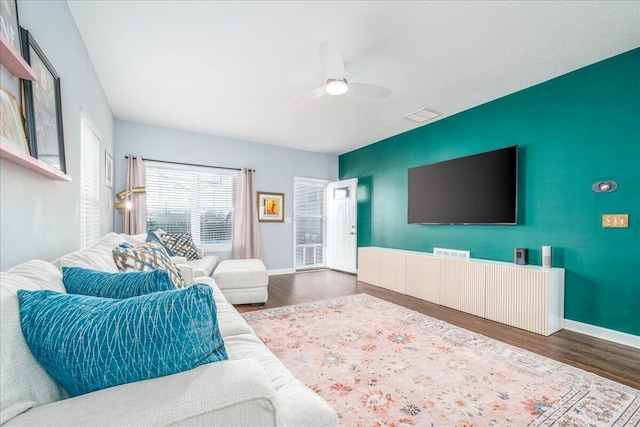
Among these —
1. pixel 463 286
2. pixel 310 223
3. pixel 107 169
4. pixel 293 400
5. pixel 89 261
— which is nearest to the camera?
pixel 293 400

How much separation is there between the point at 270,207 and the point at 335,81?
3.53 meters

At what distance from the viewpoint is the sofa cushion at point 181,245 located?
396 cm

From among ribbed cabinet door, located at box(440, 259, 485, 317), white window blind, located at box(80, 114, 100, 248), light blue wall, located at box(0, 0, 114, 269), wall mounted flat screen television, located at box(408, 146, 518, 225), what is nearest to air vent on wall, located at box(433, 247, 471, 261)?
ribbed cabinet door, located at box(440, 259, 485, 317)

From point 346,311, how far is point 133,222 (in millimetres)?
3419

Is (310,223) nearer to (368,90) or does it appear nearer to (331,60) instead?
(368,90)

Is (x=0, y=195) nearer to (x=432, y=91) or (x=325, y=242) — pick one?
(x=432, y=91)

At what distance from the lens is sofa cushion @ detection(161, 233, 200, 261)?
396cm

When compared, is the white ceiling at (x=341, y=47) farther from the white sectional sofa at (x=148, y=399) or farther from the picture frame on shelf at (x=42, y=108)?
the white sectional sofa at (x=148, y=399)

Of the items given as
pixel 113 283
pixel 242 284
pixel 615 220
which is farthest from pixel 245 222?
pixel 615 220

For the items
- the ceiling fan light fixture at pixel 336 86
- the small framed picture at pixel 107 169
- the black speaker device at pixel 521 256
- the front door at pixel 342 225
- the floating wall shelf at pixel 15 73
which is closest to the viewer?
the floating wall shelf at pixel 15 73

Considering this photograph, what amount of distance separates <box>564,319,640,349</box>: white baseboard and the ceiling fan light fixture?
314 cm

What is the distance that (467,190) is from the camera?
3.60 metres

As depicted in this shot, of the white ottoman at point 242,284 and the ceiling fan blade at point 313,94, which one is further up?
the ceiling fan blade at point 313,94

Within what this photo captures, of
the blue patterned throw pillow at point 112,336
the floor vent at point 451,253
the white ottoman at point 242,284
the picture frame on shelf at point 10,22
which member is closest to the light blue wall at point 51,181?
the picture frame on shelf at point 10,22
